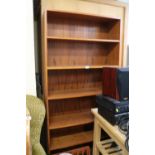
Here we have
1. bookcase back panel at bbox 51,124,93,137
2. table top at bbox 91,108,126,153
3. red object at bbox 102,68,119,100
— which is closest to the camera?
table top at bbox 91,108,126,153

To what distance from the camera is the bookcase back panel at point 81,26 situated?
1.93 metres

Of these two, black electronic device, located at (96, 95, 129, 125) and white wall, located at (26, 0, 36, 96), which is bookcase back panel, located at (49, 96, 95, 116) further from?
black electronic device, located at (96, 95, 129, 125)

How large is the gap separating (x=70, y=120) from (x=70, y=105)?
0.30 m

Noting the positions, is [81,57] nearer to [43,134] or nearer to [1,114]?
[43,134]

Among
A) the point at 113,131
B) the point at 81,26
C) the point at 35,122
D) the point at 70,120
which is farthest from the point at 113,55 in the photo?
the point at 35,122

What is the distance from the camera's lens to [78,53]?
85.0 inches

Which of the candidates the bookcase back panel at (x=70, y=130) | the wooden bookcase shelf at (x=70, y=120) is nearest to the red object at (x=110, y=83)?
the wooden bookcase shelf at (x=70, y=120)

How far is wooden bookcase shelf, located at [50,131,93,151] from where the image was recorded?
1924 mm

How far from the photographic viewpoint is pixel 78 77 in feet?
7.29

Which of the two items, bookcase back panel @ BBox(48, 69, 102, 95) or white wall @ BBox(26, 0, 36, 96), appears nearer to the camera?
white wall @ BBox(26, 0, 36, 96)

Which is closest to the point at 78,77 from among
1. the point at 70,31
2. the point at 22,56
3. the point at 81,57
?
the point at 81,57

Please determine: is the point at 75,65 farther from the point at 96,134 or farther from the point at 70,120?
the point at 96,134

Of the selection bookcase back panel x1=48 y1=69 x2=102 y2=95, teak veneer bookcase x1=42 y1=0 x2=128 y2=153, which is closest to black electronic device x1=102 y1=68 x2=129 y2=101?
teak veneer bookcase x1=42 y1=0 x2=128 y2=153

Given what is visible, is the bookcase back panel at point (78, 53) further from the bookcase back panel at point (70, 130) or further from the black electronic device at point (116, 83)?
the bookcase back panel at point (70, 130)
